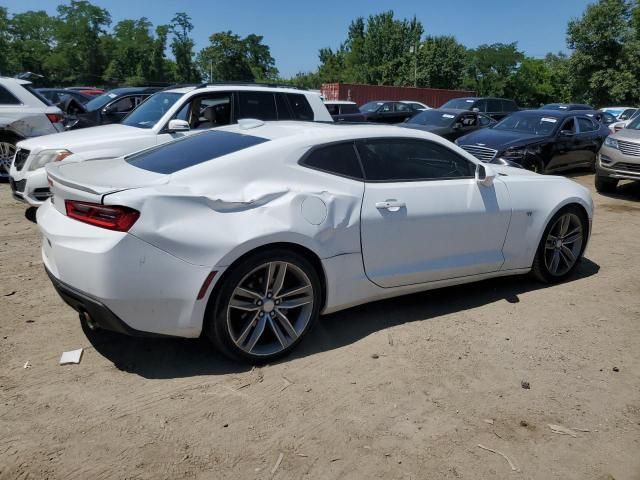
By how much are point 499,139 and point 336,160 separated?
312 inches

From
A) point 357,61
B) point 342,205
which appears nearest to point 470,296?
point 342,205

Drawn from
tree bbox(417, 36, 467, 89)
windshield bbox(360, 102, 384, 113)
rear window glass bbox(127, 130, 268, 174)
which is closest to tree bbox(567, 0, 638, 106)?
tree bbox(417, 36, 467, 89)

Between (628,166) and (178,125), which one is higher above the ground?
(178,125)

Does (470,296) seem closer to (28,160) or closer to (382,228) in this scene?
(382,228)

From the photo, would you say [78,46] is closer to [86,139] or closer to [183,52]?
[183,52]

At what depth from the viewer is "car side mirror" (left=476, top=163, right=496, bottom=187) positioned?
4.41 meters

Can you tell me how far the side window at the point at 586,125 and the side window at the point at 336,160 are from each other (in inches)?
394

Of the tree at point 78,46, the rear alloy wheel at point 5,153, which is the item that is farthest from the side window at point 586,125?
the tree at point 78,46

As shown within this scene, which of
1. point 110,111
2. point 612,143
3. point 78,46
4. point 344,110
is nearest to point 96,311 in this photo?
point 110,111

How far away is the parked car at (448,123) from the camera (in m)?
13.0

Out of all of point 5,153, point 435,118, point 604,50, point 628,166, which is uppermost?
point 604,50

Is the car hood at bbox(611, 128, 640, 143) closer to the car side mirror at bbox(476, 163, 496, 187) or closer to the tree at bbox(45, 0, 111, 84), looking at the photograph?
the car side mirror at bbox(476, 163, 496, 187)

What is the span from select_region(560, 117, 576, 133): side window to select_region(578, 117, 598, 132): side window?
32 cm

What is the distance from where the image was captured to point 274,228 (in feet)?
10.9
